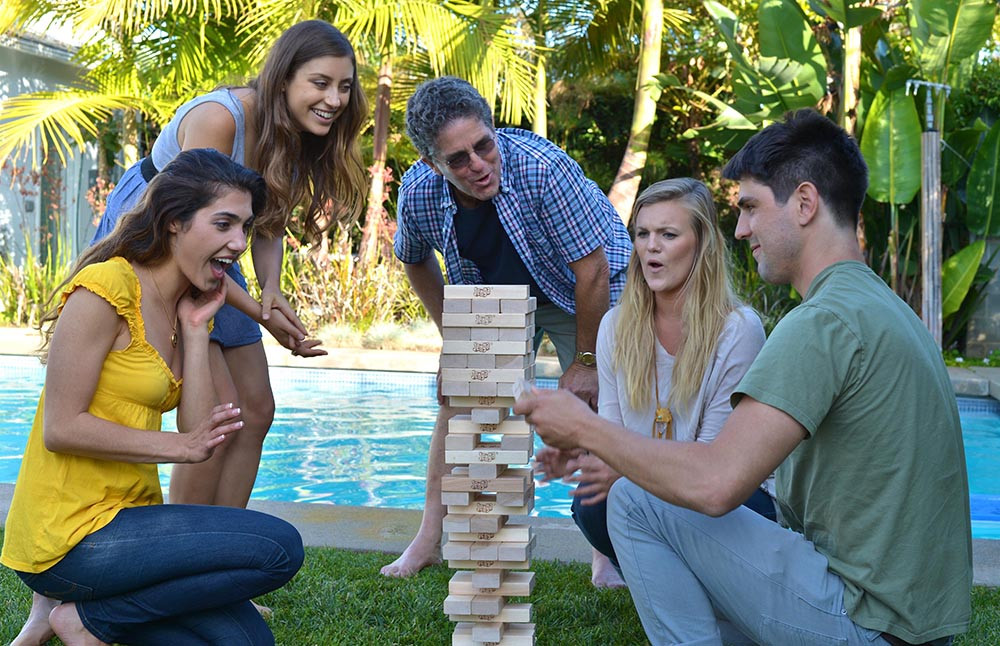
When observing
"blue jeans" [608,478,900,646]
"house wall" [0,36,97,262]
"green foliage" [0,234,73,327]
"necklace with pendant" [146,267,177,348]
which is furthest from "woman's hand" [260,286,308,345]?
"house wall" [0,36,97,262]

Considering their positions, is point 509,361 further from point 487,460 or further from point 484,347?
point 487,460

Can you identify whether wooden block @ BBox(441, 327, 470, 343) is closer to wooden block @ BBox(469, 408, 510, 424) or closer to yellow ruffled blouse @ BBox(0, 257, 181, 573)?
wooden block @ BBox(469, 408, 510, 424)

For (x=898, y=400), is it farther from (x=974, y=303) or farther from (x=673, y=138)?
(x=673, y=138)

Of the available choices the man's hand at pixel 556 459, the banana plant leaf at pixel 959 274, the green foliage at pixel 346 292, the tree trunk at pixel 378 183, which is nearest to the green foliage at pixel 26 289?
the green foliage at pixel 346 292

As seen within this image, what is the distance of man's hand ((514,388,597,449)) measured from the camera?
230 cm

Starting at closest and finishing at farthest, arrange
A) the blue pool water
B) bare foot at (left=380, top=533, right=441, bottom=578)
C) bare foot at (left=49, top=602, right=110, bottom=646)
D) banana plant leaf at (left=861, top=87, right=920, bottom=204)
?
bare foot at (left=49, top=602, right=110, bottom=646) < bare foot at (left=380, top=533, right=441, bottom=578) < the blue pool water < banana plant leaf at (left=861, top=87, right=920, bottom=204)

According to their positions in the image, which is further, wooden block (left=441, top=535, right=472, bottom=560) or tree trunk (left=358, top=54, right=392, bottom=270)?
tree trunk (left=358, top=54, right=392, bottom=270)

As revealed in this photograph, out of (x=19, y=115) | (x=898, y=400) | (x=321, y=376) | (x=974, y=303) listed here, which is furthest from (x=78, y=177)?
(x=898, y=400)

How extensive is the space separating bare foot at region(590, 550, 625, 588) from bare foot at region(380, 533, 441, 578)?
2.11ft

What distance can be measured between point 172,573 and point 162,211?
3.15ft

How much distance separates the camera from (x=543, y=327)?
14.5ft

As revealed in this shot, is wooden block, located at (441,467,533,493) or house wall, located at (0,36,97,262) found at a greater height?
house wall, located at (0,36,97,262)

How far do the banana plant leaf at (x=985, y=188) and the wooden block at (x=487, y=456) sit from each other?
8544 mm

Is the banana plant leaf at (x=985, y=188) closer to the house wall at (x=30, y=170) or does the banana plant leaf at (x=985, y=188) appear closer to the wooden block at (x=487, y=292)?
the wooden block at (x=487, y=292)
